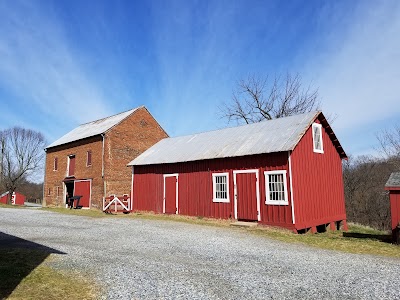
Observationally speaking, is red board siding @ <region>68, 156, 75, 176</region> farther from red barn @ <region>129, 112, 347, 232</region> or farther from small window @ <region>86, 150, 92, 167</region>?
red barn @ <region>129, 112, 347, 232</region>

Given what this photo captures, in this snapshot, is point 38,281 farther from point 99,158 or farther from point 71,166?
point 71,166

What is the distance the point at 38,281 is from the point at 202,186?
13023 mm

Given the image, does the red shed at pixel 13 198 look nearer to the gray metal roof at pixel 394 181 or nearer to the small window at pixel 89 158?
the small window at pixel 89 158

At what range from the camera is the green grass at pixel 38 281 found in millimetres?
5160

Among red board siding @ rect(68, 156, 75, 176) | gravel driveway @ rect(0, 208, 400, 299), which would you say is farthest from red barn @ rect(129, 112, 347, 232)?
red board siding @ rect(68, 156, 75, 176)

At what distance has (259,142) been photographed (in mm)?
16922

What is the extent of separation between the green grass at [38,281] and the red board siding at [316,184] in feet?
35.5

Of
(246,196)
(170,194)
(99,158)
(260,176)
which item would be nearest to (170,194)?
(170,194)

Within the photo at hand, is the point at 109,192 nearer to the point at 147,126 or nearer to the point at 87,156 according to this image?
the point at 87,156

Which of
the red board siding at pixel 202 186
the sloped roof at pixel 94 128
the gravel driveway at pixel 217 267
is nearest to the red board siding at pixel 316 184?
the red board siding at pixel 202 186

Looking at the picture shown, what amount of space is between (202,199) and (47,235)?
909cm

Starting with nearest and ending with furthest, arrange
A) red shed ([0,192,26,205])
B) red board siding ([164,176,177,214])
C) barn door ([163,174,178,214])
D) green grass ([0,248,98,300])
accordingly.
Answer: green grass ([0,248,98,300]), barn door ([163,174,178,214]), red board siding ([164,176,177,214]), red shed ([0,192,26,205])

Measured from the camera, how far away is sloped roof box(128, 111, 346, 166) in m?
15.9

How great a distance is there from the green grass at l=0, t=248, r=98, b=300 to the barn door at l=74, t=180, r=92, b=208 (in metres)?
19.3
